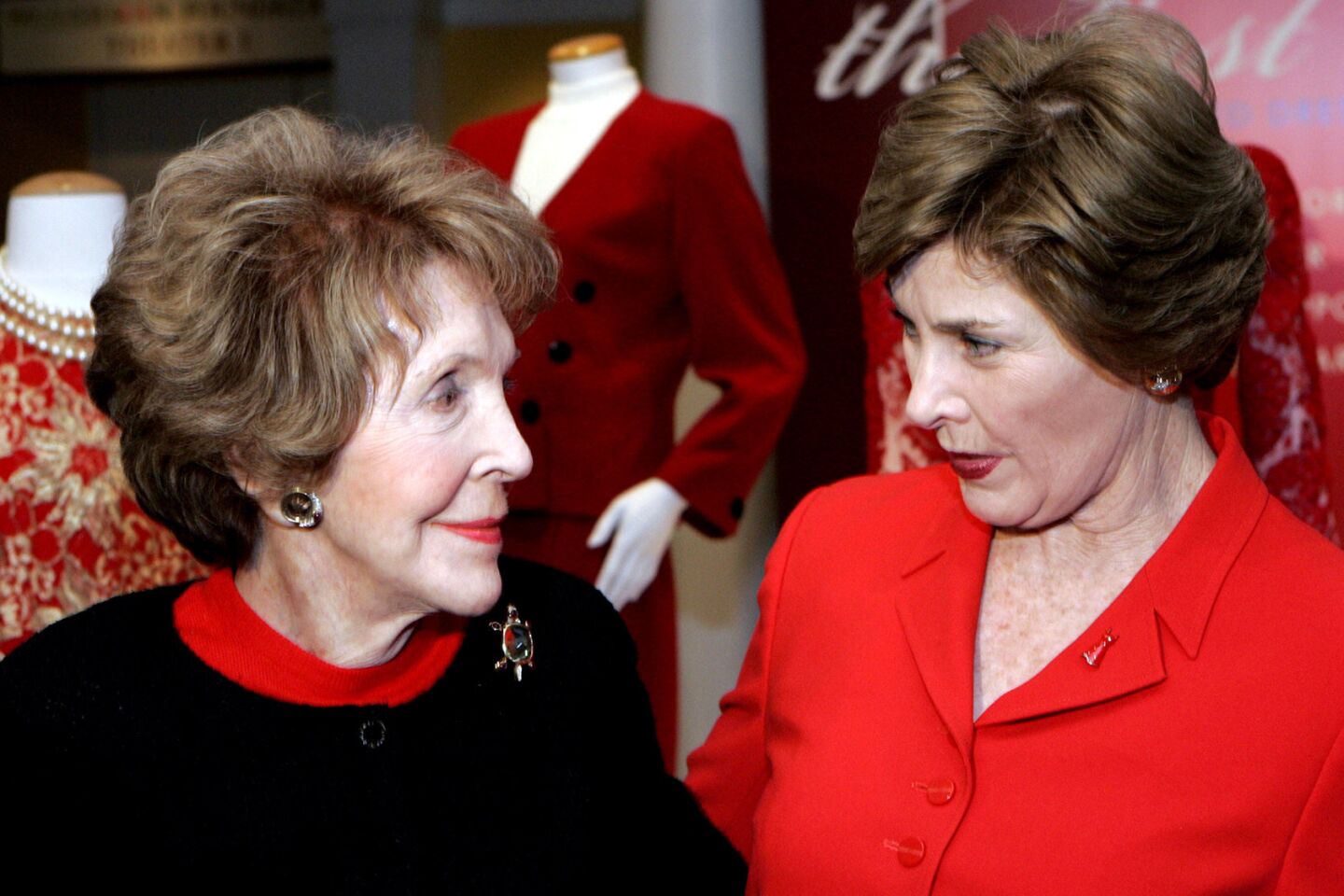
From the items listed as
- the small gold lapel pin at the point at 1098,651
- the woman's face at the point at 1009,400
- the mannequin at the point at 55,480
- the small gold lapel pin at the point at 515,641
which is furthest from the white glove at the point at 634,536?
the small gold lapel pin at the point at 1098,651

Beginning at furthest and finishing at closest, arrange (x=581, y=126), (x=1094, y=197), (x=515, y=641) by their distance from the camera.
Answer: (x=581, y=126) < (x=515, y=641) < (x=1094, y=197)

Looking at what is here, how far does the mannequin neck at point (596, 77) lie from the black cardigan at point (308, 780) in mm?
1378

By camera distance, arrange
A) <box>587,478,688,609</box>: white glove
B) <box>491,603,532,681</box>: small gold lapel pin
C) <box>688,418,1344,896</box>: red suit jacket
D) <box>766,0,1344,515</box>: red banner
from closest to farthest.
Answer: <box>688,418,1344,896</box>: red suit jacket
<box>491,603,532,681</box>: small gold lapel pin
<box>587,478,688,609</box>: white glove
<box>766,0,1344,515</box>: red banner

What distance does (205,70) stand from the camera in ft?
16.3

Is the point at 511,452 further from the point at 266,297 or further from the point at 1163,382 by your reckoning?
the point at 1163,382

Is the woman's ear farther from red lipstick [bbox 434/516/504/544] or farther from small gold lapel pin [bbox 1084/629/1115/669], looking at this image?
Answer: small gold lapel pin [bbox 1084/629/1115/669]

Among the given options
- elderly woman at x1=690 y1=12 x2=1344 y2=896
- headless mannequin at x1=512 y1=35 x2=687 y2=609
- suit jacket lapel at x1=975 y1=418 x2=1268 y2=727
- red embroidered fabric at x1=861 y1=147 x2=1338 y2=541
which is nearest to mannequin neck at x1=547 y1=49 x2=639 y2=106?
headless mannequin at x1=512 y1=35 x2=687 y2=609

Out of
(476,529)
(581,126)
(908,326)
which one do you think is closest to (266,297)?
(476,529)

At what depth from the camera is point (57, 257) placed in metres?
2.22

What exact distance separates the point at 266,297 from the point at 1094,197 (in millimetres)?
783

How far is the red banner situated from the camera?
299cm

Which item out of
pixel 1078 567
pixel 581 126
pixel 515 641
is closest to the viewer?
pixel 1078 567

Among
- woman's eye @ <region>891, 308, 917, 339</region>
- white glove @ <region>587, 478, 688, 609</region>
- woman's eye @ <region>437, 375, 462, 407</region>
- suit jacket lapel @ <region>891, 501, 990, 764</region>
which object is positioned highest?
woman's eye @ <region>891, 308, 917, 339</region>

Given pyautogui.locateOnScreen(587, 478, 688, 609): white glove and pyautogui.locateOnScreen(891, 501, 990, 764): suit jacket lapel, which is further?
pyautogui.locateOnScreen(587, 478, 688, 609): white glove
